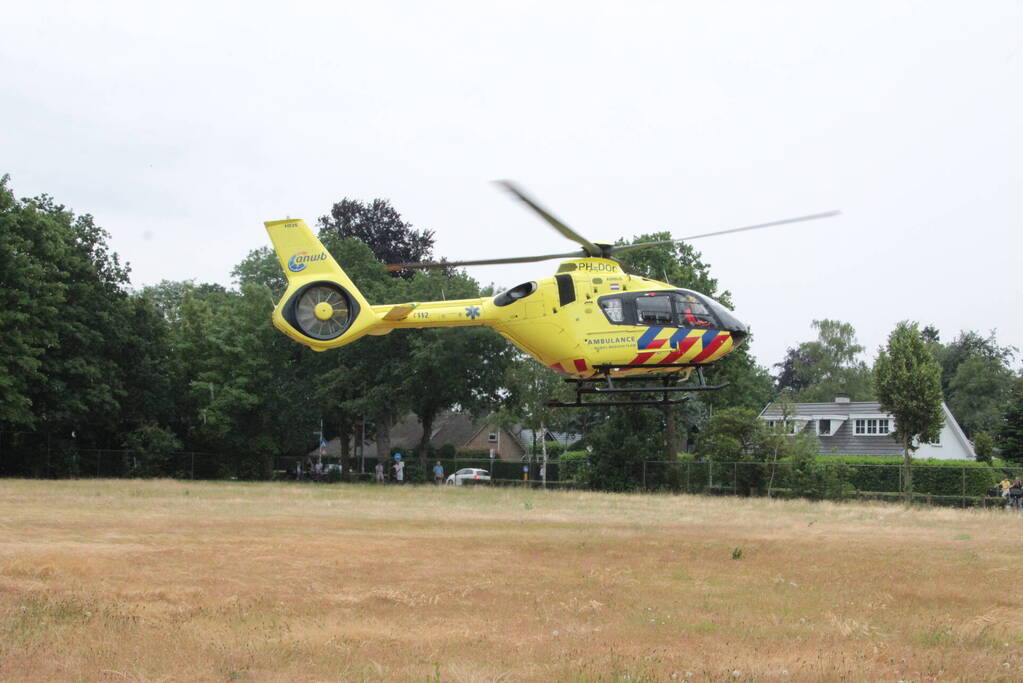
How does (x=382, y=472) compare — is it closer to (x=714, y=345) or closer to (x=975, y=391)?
(x=714, y=345)

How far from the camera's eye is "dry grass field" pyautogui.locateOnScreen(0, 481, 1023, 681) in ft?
35.7

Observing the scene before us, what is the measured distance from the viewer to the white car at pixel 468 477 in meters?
52.9

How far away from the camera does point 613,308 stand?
854 inches

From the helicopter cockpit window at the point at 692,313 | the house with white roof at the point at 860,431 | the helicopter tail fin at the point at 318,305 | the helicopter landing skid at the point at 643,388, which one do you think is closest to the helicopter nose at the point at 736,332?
the helicopter cockpit window at the point at 692,313

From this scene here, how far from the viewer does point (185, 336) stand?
5550 cm

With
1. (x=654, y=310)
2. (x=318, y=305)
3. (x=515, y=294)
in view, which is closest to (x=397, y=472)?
(x=318, y=305)

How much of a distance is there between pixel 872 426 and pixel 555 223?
48727 mm

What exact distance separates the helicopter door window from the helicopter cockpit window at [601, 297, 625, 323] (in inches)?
13.7

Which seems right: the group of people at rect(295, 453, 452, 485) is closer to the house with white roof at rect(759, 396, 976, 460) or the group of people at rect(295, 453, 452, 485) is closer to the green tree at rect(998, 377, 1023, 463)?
the house with white roof at rect(759, 396, 976, 460)

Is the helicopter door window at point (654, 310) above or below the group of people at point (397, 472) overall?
above

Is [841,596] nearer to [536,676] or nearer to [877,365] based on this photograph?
[536,676]

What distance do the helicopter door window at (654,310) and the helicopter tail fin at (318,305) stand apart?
248 inches

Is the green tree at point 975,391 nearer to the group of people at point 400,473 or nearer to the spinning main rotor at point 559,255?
the group of people at point 400,473

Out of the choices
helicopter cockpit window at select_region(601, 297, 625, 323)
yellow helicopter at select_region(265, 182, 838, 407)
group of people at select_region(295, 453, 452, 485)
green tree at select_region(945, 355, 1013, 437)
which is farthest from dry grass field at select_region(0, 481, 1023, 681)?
green tree at select_region(945, 355, 1013, 437)
